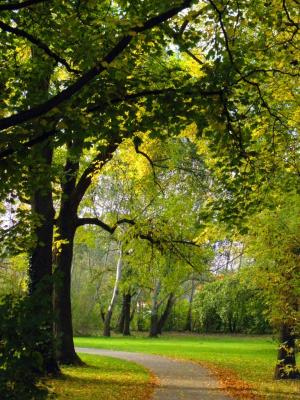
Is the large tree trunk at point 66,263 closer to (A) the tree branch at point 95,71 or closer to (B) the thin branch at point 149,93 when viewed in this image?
(B) the thin branch at point 149,93

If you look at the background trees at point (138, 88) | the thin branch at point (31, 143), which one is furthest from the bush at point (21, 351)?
the thin branch at point (31, 143)

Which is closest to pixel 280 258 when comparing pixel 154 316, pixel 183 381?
pixel 183 381

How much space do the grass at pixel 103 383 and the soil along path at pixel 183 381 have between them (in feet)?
1.34

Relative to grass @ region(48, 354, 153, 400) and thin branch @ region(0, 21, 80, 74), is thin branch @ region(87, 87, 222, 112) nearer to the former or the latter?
thin branch @ region(0, 21, 80, 74)

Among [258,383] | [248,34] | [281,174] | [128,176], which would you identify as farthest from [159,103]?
[128,176]

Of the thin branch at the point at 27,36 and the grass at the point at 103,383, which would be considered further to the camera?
the grass at the point at 103,383

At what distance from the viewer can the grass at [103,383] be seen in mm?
11484

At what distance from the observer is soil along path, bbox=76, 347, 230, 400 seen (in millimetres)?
12180

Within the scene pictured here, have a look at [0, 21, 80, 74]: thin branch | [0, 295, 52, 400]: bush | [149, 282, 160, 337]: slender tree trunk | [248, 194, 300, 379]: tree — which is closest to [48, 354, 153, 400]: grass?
[248, 194, 300, 379]: tree

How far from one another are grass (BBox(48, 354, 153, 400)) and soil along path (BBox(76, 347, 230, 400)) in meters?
0.41

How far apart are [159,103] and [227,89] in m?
0.96

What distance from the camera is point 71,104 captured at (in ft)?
22.1

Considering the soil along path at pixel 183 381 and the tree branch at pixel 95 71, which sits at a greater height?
the tree branch at pixel 95 71

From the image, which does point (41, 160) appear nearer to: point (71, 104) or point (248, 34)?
point (71, 104)
